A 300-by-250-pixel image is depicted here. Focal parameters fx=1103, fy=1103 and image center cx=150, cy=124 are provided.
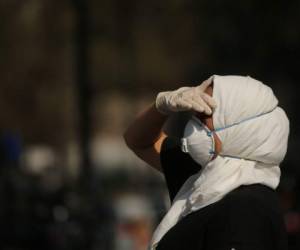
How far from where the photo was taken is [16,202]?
12.4m

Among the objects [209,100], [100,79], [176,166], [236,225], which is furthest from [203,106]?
[100,79]

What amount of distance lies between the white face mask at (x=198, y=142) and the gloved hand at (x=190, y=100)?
0.20 ft

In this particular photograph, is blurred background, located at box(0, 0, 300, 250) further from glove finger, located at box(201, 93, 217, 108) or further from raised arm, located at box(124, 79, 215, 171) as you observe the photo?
glove finger, located at box(201, 93, 217, 108)

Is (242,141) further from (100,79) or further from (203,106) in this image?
(100,79)

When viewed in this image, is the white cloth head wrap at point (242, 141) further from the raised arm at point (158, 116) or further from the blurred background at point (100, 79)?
the blurred background at point (100, 79)

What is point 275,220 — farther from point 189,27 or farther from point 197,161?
point 189,27

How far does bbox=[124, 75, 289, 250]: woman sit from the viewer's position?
3.02m

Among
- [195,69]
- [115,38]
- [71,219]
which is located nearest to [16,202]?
[71,219]

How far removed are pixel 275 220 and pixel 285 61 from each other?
13.1 meters

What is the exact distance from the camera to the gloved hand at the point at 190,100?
3.15m

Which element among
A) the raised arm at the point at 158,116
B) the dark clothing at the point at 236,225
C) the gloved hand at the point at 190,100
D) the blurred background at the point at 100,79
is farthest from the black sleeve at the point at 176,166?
the blurred background at the point at 100,79

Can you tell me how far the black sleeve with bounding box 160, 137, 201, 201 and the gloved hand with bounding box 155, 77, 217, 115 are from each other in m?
0.21

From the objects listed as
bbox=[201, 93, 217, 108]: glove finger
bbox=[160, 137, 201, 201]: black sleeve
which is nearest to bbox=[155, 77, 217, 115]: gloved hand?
bbox=[201, 93, 217, 108]: glove finger

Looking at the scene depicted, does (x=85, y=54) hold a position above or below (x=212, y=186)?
below
